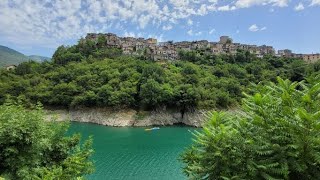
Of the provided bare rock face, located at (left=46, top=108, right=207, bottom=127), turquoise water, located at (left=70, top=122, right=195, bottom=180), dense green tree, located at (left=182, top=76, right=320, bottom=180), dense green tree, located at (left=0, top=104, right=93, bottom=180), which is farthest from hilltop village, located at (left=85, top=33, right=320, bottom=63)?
dense green tree, located at (left=182, top=76, right=320, bottom=180)

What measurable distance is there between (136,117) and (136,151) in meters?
20.9

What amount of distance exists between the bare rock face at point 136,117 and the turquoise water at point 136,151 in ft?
8.48

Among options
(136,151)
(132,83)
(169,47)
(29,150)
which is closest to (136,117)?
(132,83)

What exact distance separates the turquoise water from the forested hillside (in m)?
6.31

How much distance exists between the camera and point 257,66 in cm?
7456

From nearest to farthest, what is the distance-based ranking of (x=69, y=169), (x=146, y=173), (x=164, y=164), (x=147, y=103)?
(x=69, y=169) → (x=146, y=173) → (x=164, y=164) → (x=147, y=103)

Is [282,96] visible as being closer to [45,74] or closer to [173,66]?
[173,66]

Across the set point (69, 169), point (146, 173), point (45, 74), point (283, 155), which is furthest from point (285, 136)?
point (45, 74)

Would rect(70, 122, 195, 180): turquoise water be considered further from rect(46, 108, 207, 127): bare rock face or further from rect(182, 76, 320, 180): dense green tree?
rect(182, 76, 320, 180): dense green tree

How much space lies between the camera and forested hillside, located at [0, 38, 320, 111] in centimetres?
5822

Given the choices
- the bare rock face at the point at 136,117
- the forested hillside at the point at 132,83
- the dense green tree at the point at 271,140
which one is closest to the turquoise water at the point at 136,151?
the bare rock face at the point at 136,117

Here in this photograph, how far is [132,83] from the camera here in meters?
61.9

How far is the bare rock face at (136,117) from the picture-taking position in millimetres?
56378

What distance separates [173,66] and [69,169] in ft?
202
